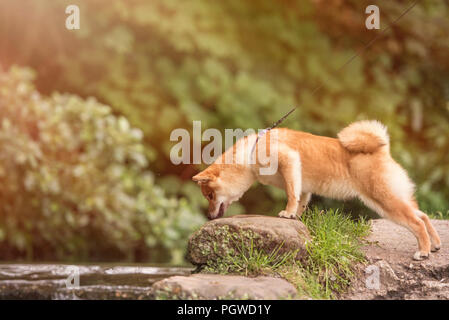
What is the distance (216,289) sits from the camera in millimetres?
2594

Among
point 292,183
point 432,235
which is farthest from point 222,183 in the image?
point 432,235

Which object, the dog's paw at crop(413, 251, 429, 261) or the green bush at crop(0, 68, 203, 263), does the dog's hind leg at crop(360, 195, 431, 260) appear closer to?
the dog's paw at crop(413, 251, 429, 261)

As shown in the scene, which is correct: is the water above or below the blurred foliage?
below

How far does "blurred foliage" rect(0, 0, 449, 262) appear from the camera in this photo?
599 cm

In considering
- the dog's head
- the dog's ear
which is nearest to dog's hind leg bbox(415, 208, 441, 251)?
the dog's head

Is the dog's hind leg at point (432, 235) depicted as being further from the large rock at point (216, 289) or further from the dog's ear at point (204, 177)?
the dog's ear at point (204, 177)

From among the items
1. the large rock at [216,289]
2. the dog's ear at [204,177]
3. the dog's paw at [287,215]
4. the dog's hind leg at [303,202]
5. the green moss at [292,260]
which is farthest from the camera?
the dog's hind leg at [303,202]

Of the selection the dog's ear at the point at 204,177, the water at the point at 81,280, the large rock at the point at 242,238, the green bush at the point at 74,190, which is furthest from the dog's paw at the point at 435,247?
the green bush at the point at 74,190

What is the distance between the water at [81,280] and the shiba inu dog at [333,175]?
0.66 meters

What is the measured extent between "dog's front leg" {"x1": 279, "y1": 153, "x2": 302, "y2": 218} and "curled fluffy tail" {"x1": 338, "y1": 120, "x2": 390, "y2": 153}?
361 millimetres

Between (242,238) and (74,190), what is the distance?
299 cm

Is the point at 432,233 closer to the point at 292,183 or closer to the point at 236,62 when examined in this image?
the point at 292,183

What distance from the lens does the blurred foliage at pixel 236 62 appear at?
5.99 meters
